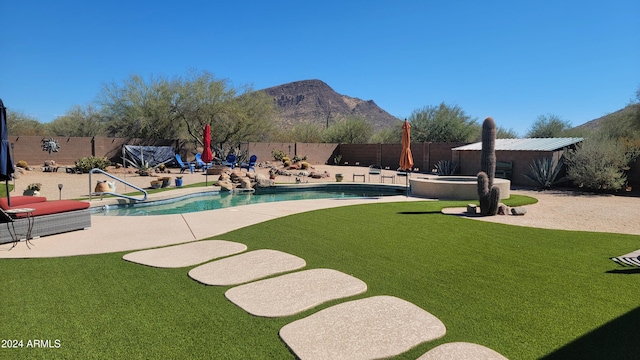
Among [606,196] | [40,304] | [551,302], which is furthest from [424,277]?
[606,196]

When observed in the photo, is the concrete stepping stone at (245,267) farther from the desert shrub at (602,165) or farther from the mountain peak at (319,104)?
the mountain peak at (319,104)

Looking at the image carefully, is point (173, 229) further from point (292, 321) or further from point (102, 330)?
point (292, 321)

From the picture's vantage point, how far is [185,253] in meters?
5.14

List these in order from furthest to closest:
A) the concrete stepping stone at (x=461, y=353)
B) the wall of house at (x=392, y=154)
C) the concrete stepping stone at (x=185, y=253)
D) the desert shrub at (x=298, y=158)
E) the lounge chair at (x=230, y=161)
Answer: the desert shrub at (x=298, y=158), the wall of house at (x=392, y=154), the lounge chair at (x=230, y=161), the concrete stepping stone at (x=185, y=253), the concrete stepping stone at (x=461, y=353)

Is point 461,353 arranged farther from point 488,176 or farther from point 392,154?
point 392,154

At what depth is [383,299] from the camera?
354cm

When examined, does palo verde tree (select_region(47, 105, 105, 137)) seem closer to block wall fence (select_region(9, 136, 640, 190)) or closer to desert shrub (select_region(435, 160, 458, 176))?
block wall fence (select_region(9, 136, 640, 190))

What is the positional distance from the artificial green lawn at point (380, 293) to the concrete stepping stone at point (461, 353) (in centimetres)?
8

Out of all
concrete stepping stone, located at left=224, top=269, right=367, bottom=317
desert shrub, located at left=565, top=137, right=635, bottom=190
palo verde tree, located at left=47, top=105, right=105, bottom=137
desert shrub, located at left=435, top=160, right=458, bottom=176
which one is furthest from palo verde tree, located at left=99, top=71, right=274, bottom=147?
concrete stepping stone, located at left=224, top=269, right=367, bottom=317

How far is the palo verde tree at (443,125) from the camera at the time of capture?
2912cm

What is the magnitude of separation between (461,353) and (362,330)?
0.73 meters

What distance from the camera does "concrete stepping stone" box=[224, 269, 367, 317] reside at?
11.0ft

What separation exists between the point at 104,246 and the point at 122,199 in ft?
18.3

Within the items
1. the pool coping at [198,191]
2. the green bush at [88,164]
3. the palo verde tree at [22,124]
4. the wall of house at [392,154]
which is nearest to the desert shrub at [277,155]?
the wall of house at [392,154]
